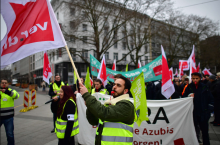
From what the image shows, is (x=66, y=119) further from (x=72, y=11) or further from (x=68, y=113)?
(x=72, y=11)

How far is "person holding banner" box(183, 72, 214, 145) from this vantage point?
3.76 m

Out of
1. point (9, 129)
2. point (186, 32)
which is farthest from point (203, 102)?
point (186, 32)

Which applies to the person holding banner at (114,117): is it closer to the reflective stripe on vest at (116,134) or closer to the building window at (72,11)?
the reflective stripe on vest at (116,134)

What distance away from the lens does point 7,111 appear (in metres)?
3.91

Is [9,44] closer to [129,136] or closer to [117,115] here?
[117,115]

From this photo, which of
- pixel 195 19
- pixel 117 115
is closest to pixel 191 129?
pixel 117 115

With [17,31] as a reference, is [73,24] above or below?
above

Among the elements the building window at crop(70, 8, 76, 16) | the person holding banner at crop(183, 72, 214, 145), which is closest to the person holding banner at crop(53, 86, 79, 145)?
the person holding banner at crop(183, 72, 214, 145)

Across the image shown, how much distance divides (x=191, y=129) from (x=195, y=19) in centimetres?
2428

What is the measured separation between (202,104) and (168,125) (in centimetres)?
104

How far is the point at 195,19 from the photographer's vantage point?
76.1 feet

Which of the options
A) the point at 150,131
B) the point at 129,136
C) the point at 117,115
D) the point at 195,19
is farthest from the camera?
the point at 195,19

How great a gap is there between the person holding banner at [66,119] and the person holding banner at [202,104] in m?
3.12

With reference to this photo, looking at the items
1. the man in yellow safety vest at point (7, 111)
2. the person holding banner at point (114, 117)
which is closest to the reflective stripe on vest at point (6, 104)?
the man in yellow safety vest at point (7, 111)
